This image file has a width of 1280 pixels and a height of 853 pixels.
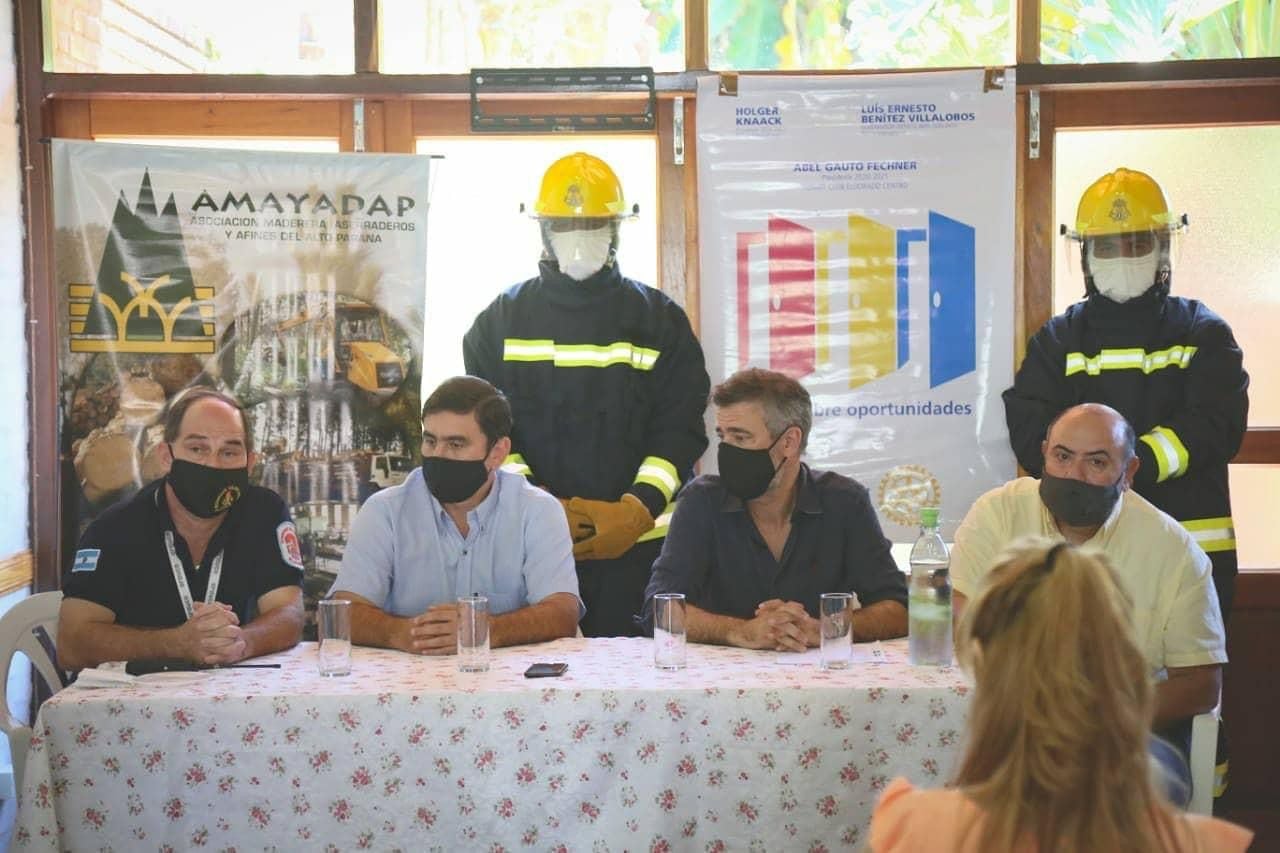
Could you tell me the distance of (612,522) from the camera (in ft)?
12.7

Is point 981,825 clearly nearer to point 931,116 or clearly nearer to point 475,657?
point 475,657

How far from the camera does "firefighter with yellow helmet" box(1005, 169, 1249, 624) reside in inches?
154

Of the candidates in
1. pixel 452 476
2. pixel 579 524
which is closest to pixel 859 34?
pixel 579 524

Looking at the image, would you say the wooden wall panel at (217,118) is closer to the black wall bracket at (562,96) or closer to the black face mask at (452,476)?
the black wall bracket at (562,96)

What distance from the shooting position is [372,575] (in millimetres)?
3105

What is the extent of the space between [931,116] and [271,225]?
7.18 feet

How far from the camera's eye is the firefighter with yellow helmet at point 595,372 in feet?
13.3

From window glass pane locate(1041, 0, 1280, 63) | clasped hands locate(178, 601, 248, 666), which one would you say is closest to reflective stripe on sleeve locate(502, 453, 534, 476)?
clasped hands locate(178, 601, 248, 666)

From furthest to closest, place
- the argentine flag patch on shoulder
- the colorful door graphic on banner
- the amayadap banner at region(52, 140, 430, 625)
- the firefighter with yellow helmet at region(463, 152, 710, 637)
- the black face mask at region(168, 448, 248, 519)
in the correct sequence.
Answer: the colorful door graphic on banner
the amayadap banner at region(52, 140, 430, 625)
the firefighter with yellow helmet at region(463, 152, 710, 637)
the black face mask at region(168, 448, 248, 519)
the argentine flag patch on shoulder

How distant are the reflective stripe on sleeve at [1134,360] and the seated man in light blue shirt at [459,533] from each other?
70.9 inches

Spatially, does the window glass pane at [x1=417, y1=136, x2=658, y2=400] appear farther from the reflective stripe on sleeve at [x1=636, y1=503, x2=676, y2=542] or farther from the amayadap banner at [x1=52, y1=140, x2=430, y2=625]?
the reflective stripe on sleeve at [x1=636, y1=503, x2=676, y2=542]

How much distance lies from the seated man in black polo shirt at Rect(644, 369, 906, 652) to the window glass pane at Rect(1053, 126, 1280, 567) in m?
1.74

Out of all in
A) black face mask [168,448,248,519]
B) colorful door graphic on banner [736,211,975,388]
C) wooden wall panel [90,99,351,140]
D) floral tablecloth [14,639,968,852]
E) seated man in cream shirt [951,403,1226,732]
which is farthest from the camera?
wooden wall panel [90,99,351,140]

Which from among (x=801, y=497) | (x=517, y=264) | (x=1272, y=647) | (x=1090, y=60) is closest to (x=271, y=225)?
(x=517, y=264)
